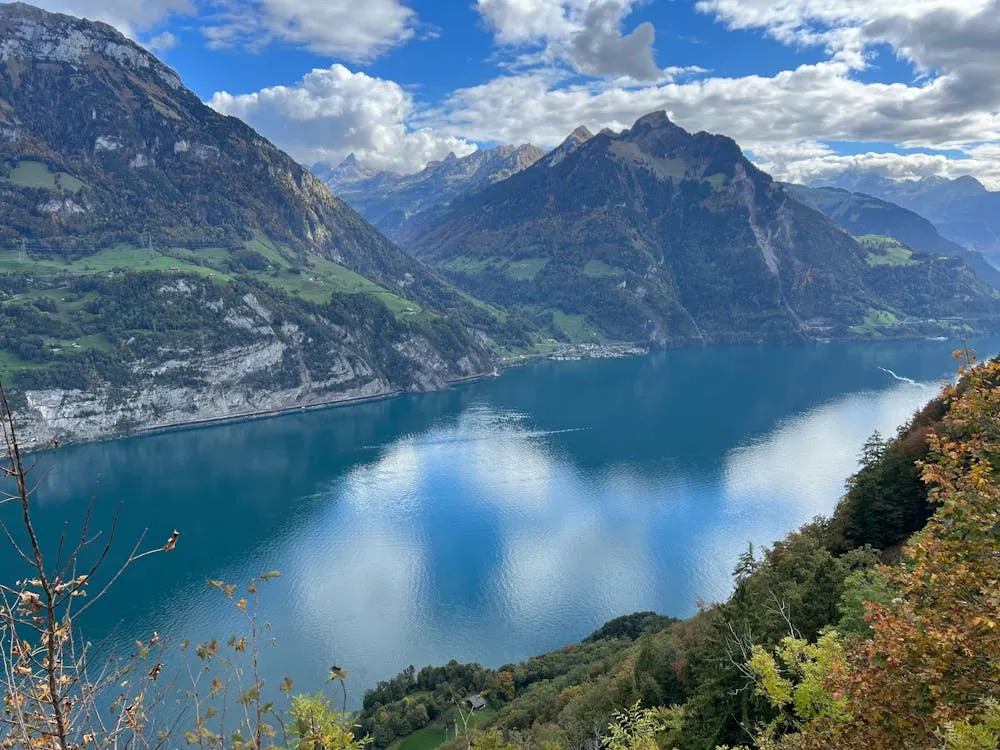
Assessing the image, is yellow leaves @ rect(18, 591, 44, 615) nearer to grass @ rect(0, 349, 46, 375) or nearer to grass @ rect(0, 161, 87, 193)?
grass @ rect(0, 349, 46, 375)

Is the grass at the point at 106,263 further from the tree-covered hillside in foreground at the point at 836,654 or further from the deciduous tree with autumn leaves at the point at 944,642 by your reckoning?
the deciduous tree with autumn leaves at the point at 944,642

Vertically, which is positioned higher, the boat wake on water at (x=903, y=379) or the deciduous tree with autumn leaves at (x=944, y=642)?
the deciduous tree with autumn leaves at (x=944, y=642)

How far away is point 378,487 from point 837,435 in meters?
77.1

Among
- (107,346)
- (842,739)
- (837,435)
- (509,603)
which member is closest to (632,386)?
(837,435)

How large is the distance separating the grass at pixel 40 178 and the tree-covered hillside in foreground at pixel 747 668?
195 m

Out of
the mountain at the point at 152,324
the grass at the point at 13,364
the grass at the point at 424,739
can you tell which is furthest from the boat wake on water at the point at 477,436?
the grass at the point at 424,739

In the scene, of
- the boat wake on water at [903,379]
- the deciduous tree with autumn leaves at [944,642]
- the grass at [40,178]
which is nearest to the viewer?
the deciduous tree with autumn leaves at [944,642]

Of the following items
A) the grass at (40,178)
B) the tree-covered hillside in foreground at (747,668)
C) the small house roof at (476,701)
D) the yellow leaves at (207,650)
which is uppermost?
the grass at (40,178)

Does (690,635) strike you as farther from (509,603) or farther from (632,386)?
(632,386)

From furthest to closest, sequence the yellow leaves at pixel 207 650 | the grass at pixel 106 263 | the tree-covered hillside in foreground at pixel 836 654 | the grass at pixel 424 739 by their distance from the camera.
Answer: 1. the grass at pixel 106 263
2. the grass at pixel 424 739
3. the tree-covered hillside in foreground at pixel 836 654
4. the yellow leaves at pixel 207 650

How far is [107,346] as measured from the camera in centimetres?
13338

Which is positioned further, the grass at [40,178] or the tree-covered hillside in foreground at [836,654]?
the grass at [40,178]

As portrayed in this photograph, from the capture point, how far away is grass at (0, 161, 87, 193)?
592ft

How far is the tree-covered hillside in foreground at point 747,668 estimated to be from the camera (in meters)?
5.07
